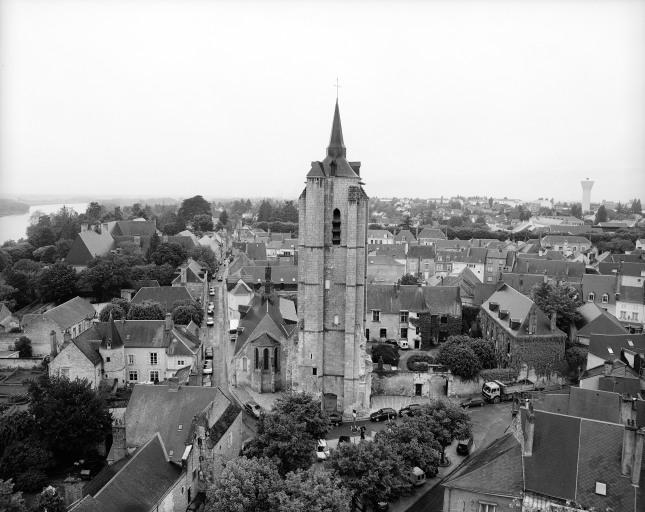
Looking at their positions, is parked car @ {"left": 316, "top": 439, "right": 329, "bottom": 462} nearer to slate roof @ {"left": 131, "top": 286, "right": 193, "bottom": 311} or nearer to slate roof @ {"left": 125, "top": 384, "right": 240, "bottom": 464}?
slate roof @ {"left": 125, "top": 384, "right": 240, "bottom": 464}

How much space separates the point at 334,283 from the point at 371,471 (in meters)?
14.2

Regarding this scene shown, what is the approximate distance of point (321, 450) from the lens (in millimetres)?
31391

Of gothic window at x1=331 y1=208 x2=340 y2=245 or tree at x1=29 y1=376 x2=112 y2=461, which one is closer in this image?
tree at x1=29 y1=376 x2=112 y2=461

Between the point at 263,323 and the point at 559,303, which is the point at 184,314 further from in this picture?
the point at 559,303

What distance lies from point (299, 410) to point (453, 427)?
8912 millimetres

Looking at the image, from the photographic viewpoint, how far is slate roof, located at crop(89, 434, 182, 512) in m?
21.7

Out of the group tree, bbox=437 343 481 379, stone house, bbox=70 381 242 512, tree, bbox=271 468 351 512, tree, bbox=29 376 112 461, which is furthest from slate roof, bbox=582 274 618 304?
tree, bbox=29 376 112 461

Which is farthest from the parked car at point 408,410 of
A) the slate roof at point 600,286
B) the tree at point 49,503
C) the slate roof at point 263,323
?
the slate roof at point 600,286

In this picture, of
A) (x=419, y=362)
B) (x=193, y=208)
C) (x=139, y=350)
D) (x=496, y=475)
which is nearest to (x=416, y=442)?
(x=496, y=475)

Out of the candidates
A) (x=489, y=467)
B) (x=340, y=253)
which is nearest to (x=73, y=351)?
(x=340, y=253)

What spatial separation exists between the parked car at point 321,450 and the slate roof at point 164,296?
28800 mm

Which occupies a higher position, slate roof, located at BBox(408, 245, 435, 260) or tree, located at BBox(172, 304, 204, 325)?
slate roof, located at BBox(408, 245, 435, 260)

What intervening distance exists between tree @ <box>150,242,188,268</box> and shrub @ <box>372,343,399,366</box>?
42.4 m

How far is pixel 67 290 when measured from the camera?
63.4m
